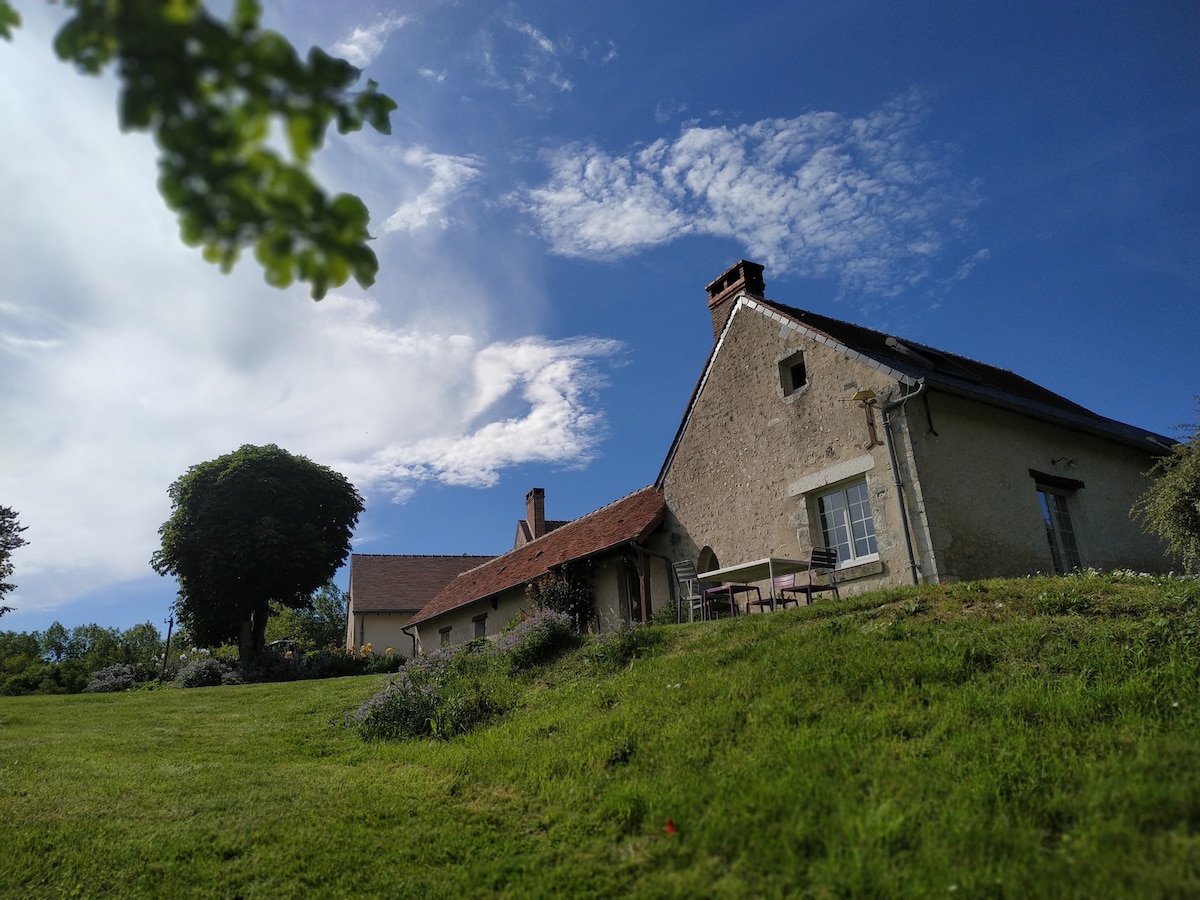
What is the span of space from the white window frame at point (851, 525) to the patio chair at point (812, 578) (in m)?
0.20

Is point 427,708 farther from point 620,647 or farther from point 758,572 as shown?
point 758,572

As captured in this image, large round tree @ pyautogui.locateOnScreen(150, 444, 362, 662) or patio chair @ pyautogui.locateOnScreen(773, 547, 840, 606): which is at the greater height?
large round tree @ pyautogui.locateOnScreen(150, 444, 362, 662)

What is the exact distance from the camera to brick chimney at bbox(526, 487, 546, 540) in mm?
28172

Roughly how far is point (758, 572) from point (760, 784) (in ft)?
26.4

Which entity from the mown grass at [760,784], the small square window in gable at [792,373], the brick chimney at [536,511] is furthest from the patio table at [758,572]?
the brick chimney at [536,511]

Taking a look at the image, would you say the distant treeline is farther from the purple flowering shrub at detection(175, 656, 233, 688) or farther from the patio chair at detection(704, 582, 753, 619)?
the patio chair at detection(704, 582, 753, 619)

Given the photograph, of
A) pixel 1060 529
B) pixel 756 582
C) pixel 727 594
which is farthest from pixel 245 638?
pixel 1060 529

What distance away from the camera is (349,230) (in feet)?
6.44

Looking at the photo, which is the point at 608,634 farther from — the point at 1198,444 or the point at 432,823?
the point at 1198,444

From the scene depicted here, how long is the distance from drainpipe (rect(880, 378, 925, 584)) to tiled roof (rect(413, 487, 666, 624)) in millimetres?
5543

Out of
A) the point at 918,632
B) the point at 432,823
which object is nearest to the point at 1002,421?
the point at 918,632

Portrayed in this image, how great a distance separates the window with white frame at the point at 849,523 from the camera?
12.1 meters

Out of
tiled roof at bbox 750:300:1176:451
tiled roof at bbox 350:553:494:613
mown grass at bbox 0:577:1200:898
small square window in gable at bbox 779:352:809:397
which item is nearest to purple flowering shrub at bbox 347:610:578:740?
mown grass at bbox 0:577:1200:898

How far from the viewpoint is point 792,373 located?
13969 mm
